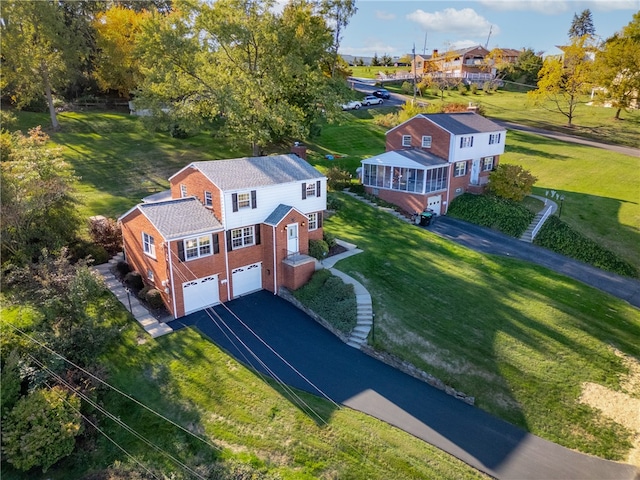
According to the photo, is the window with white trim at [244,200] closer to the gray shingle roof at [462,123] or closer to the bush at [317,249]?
the bush at [317,249]

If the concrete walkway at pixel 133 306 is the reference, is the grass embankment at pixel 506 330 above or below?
below

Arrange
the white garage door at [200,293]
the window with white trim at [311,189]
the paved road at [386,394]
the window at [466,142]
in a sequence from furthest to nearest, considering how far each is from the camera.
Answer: the window at [466,142] < the window with white trim at [311,189] < the white garage door at [200,293] < the paved road at [386,394]

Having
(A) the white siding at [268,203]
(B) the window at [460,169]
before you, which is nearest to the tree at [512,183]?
(B) the window at [460,169]

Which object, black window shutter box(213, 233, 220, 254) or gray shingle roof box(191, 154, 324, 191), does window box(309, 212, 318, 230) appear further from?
black window shutter box(213, 233, 220, 254)

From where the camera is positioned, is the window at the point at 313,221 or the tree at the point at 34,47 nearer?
the window at the point at 313,221

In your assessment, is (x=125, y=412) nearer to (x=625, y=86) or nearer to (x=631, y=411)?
(x=631, y=411)

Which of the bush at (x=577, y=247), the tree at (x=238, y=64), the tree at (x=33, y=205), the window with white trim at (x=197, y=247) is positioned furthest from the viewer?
the tree at (x=238, y=64)

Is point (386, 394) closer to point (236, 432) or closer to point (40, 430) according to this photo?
point (236, 432)

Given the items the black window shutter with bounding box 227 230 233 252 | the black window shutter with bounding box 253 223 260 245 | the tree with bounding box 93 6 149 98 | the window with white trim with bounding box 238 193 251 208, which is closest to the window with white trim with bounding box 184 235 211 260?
the black window shutter with bounding box 227 230 233 252
